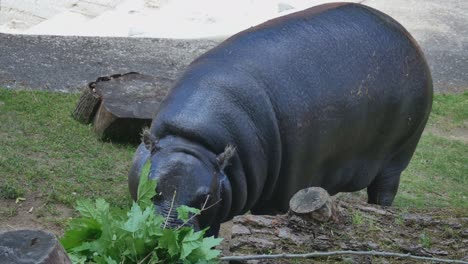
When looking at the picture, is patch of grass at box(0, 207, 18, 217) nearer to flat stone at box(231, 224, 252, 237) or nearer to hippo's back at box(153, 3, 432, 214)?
hippo's back at box(153, 3, 432, 214)

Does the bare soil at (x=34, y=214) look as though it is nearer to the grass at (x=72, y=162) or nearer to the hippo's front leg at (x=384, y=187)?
the grass at (x=72, y=162)

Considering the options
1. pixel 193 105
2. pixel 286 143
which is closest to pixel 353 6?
pixel 286 143

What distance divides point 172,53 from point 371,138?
13.4 ft

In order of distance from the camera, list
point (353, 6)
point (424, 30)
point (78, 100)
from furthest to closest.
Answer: point (424, 30) → point (78, 100) → point (353, 6)

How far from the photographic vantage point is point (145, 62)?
882 centimetres

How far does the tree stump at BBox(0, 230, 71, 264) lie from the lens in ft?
7.18

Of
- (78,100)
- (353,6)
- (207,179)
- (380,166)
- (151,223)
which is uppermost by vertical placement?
(353,6)

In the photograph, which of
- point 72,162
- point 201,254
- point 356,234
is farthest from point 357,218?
point 72,162

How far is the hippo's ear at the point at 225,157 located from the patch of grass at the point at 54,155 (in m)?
1.65

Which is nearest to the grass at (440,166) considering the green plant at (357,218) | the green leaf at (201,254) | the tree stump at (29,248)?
the green plant at (357,218)

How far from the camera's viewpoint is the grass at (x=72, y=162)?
19.5 ft

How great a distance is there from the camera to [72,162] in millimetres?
6438

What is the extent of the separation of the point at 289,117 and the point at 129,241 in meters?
2.03

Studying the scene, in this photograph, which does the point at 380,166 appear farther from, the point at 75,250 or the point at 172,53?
the point at 172,53
